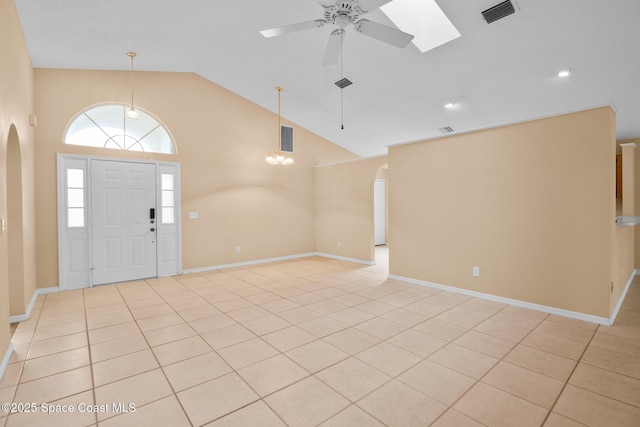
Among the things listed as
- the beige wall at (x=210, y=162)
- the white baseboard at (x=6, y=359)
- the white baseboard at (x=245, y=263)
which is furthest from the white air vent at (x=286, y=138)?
the white baseboard at (x=6, y=359)

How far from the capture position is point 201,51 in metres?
4.89

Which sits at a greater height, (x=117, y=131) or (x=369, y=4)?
(x=369, y=4)

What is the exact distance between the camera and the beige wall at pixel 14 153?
2584mm

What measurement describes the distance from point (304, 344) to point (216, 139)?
4831mm

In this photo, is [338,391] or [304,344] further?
[304,344]

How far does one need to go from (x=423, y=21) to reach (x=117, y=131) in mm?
5197

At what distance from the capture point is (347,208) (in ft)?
23.0

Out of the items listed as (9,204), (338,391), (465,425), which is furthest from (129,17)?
(465,425)

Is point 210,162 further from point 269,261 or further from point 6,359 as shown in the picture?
point 6,359

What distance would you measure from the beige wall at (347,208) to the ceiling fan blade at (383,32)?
3.44m

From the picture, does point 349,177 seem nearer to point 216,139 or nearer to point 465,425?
point 216,139

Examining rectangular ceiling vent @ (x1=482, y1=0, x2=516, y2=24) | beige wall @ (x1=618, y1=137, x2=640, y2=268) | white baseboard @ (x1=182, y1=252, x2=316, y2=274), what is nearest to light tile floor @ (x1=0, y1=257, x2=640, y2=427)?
white baseboard @ (x1=182, y1=252, x2=316, y2=274)

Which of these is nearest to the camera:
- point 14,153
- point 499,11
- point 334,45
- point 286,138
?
point 334,45

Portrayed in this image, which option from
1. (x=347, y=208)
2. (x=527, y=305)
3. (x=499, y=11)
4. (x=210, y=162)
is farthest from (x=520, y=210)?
(x=210, y=162)
